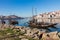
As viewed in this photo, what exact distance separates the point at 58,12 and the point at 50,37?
193m

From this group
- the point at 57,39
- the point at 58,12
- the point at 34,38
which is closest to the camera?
the point at 57,39

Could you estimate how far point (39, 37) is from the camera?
11.0 meters

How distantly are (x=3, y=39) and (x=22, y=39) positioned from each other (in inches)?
55.4

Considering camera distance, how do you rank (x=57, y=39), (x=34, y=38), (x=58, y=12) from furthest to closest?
(x=58, y=12), (x=34, y=38), (x=57, y=39)

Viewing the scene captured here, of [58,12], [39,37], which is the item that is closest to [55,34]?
[39,37]

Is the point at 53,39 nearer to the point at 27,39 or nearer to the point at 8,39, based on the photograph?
the point at 27,39

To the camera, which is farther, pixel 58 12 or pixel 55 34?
pixel 58 12

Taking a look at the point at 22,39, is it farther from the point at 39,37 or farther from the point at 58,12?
the point at 58,12

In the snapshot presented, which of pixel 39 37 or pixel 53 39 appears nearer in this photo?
pixel 53 39

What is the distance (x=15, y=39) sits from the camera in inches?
413

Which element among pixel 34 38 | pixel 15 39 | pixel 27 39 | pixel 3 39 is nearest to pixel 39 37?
pixel 34 38

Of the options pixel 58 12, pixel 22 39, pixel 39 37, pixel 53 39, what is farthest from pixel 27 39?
pixel 58 12

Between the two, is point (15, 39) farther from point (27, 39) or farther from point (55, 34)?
point (55, 34)

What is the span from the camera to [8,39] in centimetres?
1047
